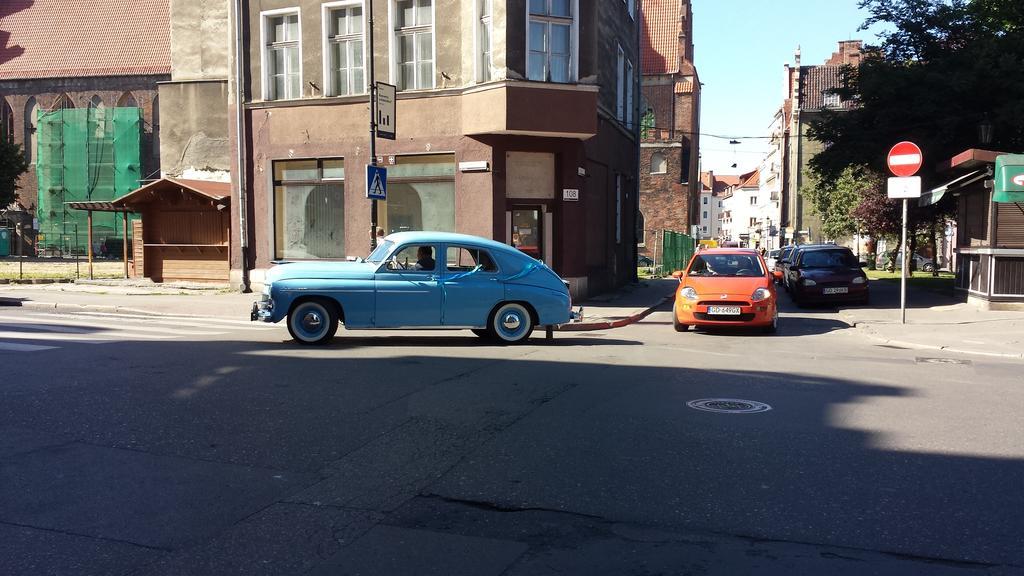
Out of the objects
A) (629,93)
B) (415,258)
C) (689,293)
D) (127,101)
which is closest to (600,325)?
(689,293)

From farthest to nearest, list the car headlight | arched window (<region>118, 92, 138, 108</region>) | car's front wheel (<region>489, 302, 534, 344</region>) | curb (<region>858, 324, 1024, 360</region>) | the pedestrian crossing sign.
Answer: arched window (<region>118, 92, 138, 108</region>)
the pedestrian crossing sign
the car headlight
car's front wheel (<region>489, 302, 534, 344</region>)
curb (<region>858, 324, 1024, 360</region>)

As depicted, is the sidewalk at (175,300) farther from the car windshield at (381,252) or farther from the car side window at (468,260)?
the car windshield at (381,252)

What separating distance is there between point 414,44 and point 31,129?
55426 mm

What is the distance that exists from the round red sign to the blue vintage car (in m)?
8.39

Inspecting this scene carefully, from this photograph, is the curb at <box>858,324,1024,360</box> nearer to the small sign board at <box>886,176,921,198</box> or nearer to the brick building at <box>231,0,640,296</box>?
the small sign board at <box>886,176,921,198</box>

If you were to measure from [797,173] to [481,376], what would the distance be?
7252 centimetres

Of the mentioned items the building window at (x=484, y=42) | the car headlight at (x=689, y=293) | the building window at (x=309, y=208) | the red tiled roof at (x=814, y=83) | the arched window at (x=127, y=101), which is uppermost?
the red tiled roof at (x=814, y=83)

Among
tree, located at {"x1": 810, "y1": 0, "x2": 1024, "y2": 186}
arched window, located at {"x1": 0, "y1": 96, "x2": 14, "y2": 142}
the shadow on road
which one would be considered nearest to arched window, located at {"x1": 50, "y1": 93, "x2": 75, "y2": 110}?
arched window, located at {"x1": 0, "y1": 96, "x2": 14, "y2": 142}

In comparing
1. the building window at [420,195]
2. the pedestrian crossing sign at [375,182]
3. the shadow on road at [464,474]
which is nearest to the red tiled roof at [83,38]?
the building window at [420,195]

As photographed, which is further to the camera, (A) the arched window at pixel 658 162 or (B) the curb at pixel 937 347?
(A) the arched window at pixel 658 162

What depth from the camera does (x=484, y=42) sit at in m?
20.3

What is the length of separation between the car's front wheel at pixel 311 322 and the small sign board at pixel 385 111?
7.36 meters

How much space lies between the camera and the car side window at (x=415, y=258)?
1271 centimetres

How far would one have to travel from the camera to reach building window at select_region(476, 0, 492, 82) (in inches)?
795
